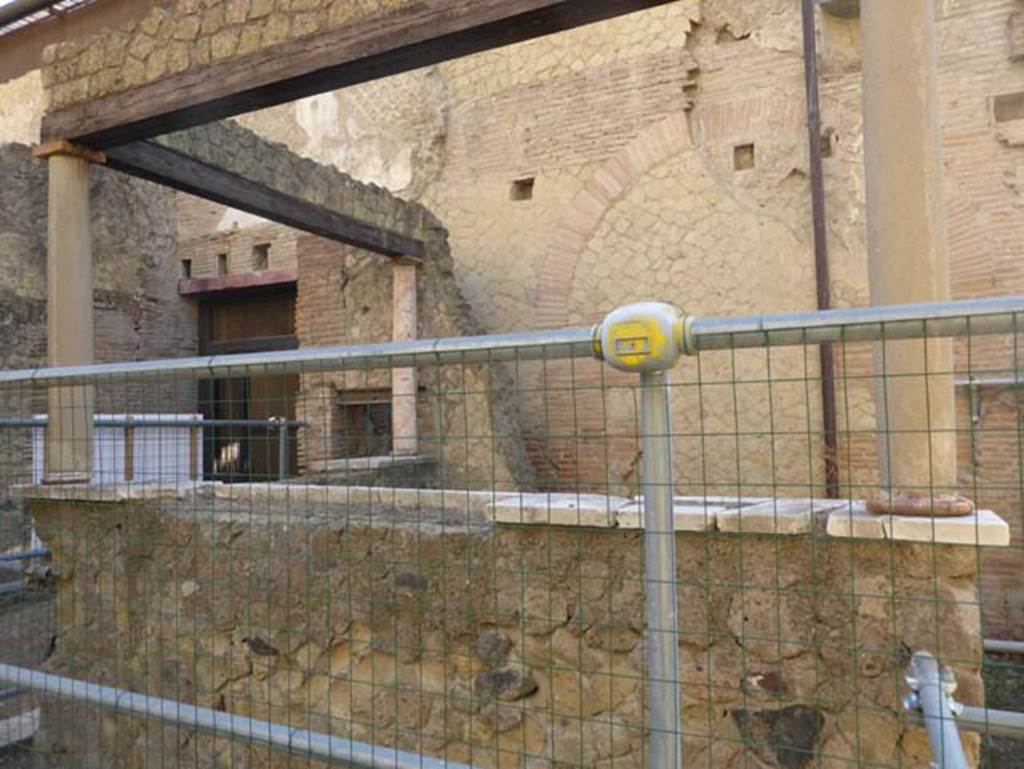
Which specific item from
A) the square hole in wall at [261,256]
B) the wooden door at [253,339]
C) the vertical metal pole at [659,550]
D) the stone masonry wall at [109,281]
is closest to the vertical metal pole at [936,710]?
the vertical metal pole at [659,550]

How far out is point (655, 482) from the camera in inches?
57.7

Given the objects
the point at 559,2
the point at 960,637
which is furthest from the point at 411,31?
the point at 960,637

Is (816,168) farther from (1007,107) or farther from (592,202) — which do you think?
(592,202)

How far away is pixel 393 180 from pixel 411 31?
251 inches

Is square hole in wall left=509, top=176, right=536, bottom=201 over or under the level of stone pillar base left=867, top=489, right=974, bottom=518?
over

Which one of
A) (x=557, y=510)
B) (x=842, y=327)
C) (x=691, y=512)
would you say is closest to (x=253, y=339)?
(x=557, y=510)

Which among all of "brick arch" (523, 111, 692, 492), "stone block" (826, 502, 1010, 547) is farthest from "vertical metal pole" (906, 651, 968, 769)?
"brick arch" (523, 111, 692, 492)

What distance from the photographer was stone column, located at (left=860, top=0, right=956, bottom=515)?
7.85 ft

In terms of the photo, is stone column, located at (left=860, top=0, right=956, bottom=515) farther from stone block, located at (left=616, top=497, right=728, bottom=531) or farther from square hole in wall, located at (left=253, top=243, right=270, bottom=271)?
square hole in wall, located at (left=253, top=243, right=270, bottom=271)

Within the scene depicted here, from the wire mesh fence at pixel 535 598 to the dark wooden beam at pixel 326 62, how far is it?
1734mm

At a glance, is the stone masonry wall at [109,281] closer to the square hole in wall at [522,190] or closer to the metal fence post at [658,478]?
the square hole in wall at [522,190]

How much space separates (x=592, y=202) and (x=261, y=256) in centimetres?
550

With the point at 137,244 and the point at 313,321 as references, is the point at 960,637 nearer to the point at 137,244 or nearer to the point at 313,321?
the point at 313,321

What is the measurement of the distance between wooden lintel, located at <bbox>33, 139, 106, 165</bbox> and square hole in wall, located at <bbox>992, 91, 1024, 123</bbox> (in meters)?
7.17
